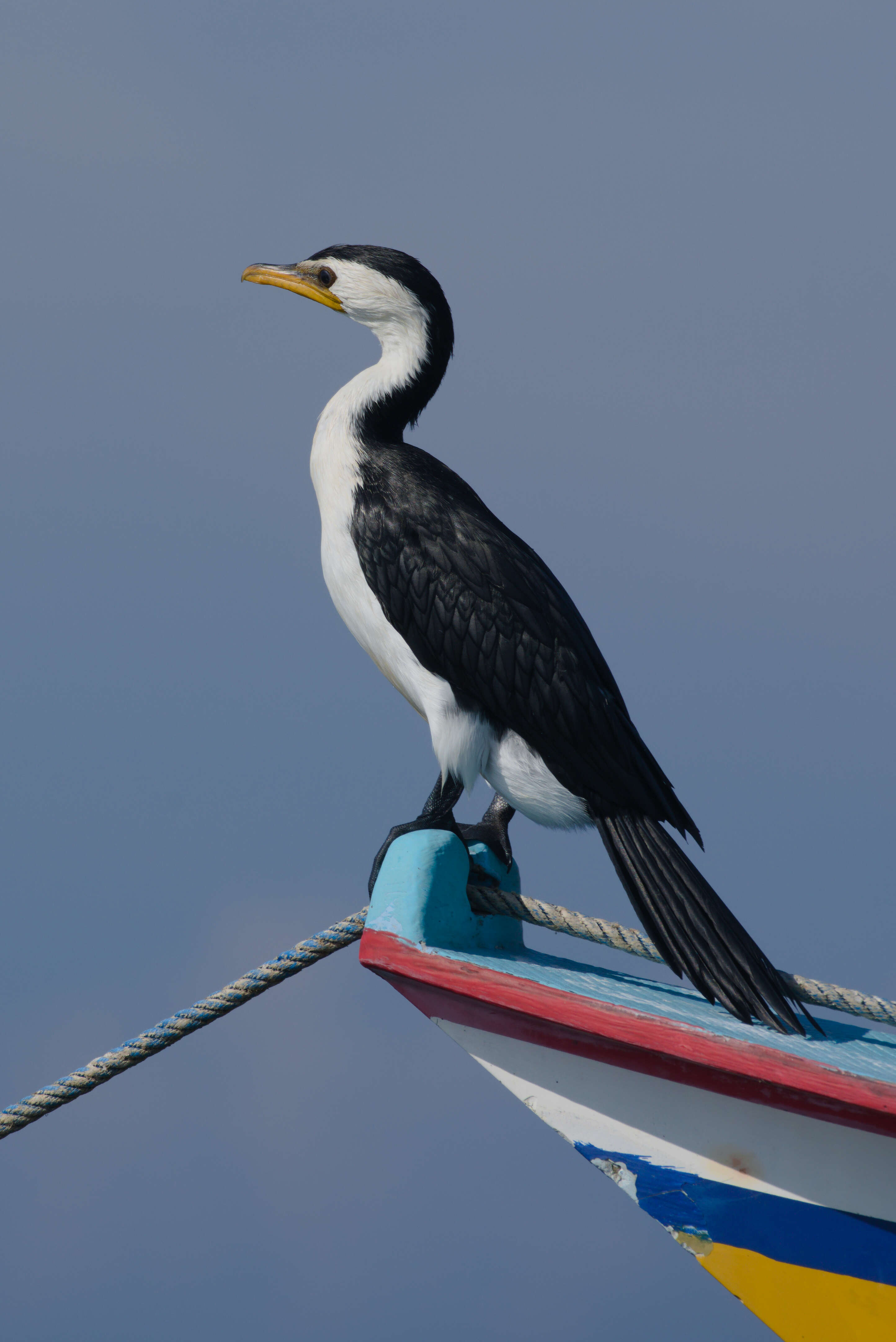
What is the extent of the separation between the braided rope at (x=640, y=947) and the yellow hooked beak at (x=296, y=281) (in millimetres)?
1875

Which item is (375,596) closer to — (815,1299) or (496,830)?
(496,830)

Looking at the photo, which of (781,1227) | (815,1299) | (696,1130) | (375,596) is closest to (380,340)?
(375,596)

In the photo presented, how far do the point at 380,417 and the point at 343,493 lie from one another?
1.01ft

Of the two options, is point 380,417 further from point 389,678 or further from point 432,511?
point 389,678

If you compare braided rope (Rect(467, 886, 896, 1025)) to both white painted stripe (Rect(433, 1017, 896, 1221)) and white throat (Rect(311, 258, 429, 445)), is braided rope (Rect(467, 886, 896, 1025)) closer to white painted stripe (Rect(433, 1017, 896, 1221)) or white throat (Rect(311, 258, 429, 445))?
white painted stripe (Rect(433, 1017, 896, 1221))

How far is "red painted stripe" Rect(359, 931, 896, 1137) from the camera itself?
248cm

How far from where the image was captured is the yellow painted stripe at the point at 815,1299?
2602mm

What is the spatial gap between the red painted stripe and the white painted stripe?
1.1 inches

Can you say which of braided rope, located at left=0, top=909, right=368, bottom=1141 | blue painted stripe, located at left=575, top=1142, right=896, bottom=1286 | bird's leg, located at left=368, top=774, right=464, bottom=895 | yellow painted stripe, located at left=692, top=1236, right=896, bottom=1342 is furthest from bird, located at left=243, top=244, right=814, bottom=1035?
yellow painted stripe, located at left=692, top=1236, right=896, bottom=1342

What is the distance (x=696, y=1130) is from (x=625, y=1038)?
295 mm

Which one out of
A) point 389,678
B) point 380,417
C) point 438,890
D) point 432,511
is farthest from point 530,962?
point 380,417

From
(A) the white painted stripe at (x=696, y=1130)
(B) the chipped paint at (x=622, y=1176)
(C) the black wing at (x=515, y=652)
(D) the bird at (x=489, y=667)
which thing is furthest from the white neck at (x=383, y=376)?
(B) the chipped paint at (x=622, y=1176)

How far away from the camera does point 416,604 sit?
3.19m

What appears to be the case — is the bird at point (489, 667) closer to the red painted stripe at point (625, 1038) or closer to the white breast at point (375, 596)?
the white breast at point (375, 596)
